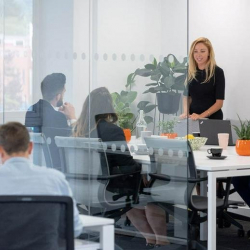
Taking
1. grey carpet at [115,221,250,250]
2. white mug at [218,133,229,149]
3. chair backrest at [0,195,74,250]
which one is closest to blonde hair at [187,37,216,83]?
white mug at [218,133,229,149]

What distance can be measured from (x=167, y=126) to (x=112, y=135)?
1.28 ft

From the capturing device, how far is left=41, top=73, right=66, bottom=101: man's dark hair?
5419 millimetres

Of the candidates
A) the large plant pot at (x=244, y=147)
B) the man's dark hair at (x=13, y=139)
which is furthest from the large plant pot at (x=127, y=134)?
the man's dark hair at (x=13, y=139)

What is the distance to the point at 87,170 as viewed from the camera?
5.30 meters

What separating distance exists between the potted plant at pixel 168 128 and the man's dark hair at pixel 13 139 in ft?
6.18

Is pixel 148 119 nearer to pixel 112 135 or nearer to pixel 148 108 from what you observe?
pixel 148 108

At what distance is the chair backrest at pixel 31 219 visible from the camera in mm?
3057

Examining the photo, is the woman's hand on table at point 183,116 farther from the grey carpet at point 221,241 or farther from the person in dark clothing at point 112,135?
the grey carpet at point 221,241

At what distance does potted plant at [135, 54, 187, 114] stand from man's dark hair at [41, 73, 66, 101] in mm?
604

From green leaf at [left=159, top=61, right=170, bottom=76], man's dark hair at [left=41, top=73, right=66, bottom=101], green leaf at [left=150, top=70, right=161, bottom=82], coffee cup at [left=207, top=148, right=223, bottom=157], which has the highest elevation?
green leaf at [left=159, top=61, right=170, bottom=76]

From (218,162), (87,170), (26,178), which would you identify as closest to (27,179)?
(26,178)

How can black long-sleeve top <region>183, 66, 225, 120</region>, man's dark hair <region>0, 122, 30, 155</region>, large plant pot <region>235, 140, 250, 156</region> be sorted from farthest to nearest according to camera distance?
black long-sleeve top <region>183, 66, 225, 120</region> → large plant pot <region>235, 140, 250, 156</region> → man's dark hair <region>0, 122, 30, 155</region>

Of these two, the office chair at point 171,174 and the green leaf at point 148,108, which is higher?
the green leaf at point 148,108

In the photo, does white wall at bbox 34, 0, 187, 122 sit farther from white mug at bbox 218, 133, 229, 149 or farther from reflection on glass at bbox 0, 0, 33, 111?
white mug at bbox 218, 133, 229, 149
